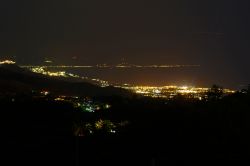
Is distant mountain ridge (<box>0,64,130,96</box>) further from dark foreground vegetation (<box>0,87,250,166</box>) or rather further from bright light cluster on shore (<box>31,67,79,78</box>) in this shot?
dark foreground vegetation (<box>0,87,250,166</box>)

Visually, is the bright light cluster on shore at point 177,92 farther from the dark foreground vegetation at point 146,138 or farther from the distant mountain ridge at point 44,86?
the dark foreground vegetation at point 146,138

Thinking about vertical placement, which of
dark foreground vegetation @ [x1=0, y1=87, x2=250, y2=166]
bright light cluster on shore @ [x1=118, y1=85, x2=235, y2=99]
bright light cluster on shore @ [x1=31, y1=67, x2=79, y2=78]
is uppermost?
bright light cluster on shore @ [x1=31, y1=67, x2=79, y2=78]

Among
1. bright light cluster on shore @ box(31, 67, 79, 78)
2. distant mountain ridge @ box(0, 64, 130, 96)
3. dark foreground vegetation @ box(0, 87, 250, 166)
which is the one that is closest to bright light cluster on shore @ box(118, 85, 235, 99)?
distant mountain ridge @ box(0, 64, 130, 96)

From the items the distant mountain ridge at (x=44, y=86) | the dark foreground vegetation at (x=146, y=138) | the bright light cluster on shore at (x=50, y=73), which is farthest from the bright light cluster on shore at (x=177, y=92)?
the dark foreground vegetation at (x=146, y=138)

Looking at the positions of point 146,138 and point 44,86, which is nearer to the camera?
point 146,138

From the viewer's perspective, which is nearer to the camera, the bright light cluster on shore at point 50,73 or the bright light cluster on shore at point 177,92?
the bright light cluster on shore at point 177,92

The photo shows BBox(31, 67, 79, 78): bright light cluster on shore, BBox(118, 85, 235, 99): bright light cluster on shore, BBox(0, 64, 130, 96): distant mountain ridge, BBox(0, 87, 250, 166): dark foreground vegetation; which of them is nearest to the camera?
BBox(0, 87, 250, 166): dark foreground vegetation

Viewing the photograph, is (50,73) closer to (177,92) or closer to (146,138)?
(177,92)

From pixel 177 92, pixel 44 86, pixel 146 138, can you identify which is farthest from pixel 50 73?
pixel 146 138

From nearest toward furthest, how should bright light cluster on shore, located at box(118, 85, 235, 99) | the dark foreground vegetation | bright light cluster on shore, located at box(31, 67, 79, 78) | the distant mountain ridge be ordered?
the dark foreground vegetation → bright light cluster on shore, located at box(118, 85, 235, 99) → the distant mountain ridge → bright light cluster on shore, located at box(31, 67, 79, 78)
